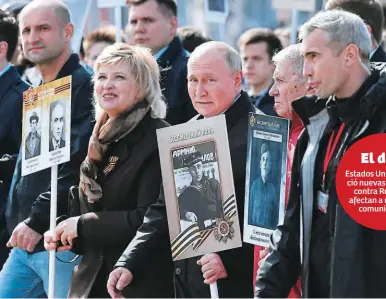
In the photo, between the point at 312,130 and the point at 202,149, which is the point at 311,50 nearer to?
the point at 312,130

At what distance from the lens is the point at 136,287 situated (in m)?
5.55

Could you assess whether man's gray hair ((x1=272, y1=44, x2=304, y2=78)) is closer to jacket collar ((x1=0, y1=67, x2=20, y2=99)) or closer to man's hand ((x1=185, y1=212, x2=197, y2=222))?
man's hand ((x1=185, y1=212, x2=197, y2=222))

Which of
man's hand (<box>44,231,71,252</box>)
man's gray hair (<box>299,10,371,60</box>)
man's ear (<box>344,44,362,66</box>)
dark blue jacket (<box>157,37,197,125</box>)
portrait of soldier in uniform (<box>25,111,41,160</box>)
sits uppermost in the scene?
dark blue jacket (<box>157,37,197,125</box>)

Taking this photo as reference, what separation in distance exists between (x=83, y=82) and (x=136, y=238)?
1.49 meters

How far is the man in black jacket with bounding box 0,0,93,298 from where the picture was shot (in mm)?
6277

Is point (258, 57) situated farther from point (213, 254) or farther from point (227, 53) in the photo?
point (213, 254)

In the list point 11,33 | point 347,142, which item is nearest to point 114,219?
point 347,142

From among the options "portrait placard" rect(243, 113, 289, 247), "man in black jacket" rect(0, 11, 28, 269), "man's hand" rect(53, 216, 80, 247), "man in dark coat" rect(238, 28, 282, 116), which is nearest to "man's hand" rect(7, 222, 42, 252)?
"man's hand" rect(53, 216, 80, 247)

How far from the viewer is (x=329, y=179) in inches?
174

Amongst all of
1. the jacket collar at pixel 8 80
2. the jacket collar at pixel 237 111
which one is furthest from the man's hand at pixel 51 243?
the jacket collar at pixel 8 80

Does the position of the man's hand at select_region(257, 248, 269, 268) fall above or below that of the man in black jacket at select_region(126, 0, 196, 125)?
below

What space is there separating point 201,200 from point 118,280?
604 mm

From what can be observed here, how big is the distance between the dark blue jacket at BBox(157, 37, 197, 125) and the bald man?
1.20 m

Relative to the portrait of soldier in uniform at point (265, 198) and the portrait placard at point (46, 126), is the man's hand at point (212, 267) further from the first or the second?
the portrait placard at point (46, 126)
